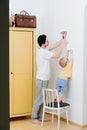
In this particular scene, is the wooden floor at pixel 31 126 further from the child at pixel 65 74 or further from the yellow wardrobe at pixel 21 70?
the child at pixel 65 74

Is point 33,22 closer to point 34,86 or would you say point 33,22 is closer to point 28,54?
point 28,54

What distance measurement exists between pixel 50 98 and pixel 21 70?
0.75m

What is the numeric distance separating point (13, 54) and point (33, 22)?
731mm

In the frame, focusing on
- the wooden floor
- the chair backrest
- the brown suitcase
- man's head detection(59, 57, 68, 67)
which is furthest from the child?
the brown suitcase

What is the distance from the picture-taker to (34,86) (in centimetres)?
460

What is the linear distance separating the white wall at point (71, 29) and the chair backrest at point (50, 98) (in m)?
0.33

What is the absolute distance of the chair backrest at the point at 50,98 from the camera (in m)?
3.98

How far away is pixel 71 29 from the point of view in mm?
4340

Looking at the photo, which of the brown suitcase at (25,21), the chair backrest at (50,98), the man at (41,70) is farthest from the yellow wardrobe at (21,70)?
the chair backrest at (50,98)

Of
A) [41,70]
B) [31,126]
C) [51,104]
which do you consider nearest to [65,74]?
[41,70]

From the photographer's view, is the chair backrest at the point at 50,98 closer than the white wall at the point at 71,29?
Yes

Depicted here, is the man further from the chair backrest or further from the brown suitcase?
Result: the brown suitcase

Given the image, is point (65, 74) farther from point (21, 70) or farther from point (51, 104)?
point (21, 70)

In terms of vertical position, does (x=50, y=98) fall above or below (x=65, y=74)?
below
